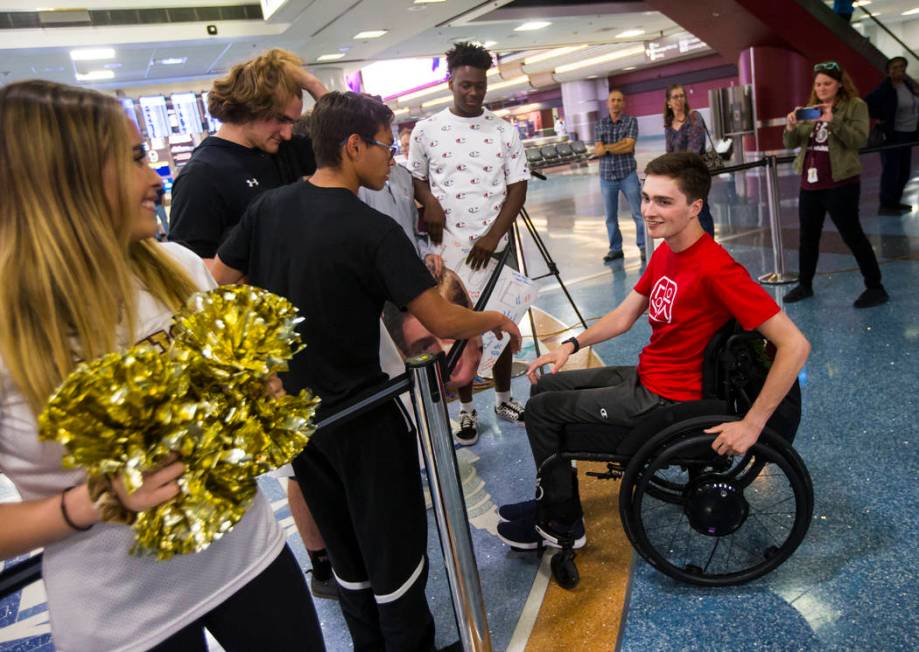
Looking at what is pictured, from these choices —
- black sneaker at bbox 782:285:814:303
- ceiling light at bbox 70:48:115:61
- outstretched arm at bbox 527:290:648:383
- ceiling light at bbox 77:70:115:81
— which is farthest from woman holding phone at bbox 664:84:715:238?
ceiling light at bbox 77:70:115:81

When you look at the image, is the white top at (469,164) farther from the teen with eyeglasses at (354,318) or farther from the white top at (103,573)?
the white top at (103,573)

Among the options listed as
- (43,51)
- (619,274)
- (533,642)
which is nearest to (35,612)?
(533,642)

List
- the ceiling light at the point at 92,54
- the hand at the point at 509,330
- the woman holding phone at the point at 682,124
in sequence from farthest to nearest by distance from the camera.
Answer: the ceiling light at the point at 92,54 < the woman holding phone at the point at 682,124 < the hand at the point at 509,330

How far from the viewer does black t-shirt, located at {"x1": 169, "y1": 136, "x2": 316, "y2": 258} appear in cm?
213

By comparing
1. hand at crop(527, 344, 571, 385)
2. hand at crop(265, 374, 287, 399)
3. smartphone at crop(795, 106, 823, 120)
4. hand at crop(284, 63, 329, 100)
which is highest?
hand at crop(284, 63, 329, 100)

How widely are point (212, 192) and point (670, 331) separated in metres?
1.57

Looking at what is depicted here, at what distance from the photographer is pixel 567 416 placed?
215cm

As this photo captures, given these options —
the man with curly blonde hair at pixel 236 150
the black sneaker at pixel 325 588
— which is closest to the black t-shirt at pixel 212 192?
the man with curly blonde hair at pixel 236 150

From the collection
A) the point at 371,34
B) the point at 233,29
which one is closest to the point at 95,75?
the point at 233,29

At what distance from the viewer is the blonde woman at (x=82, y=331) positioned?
0.89m

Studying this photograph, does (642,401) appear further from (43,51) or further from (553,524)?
(43,51)

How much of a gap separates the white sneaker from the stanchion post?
181cm

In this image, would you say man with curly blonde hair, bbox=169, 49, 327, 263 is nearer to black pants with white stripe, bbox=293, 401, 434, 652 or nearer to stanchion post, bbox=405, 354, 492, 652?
black pants with white stripe, bbox=293, 401, 434, 652

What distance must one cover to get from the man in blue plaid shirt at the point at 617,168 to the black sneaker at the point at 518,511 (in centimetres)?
478
